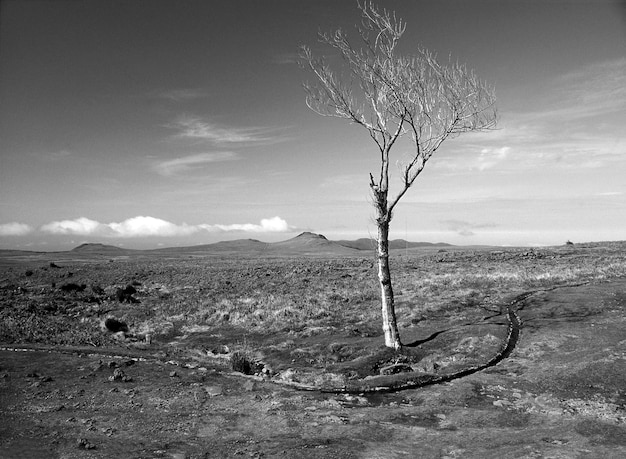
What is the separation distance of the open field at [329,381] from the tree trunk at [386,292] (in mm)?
607

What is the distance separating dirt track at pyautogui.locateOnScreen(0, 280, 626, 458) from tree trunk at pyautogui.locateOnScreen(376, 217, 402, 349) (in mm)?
3803

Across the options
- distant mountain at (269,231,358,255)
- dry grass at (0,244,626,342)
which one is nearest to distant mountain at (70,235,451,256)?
distant mountain at (269,231,358,255)

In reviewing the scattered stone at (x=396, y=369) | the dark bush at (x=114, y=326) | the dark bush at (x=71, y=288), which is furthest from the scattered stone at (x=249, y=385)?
the dark bush at (x=71, y=288)

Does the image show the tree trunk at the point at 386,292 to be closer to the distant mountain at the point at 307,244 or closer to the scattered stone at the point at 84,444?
the scattered stone at the point at 84,444

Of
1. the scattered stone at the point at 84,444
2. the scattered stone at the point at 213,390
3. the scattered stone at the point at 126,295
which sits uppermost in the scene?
the scattered stone at the point at 84,444

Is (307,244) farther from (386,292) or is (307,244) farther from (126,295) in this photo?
(386,292)

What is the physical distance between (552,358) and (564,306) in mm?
8327

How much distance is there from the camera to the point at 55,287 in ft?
120

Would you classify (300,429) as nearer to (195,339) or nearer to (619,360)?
(619,360)

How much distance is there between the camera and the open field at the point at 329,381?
24.3ft

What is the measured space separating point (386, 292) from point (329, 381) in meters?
4.46

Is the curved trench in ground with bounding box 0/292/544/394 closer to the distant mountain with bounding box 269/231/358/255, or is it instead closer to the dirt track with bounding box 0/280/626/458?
the dirt track with bounding box 0/280/626/458

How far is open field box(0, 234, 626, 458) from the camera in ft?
24.3

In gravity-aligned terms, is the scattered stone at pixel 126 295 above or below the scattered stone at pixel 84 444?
below
